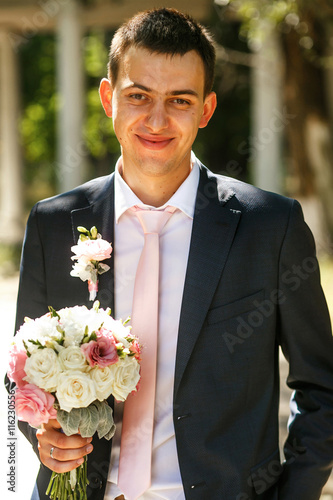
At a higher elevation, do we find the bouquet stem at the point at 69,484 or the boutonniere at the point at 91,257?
the boutonniere at the point at 91,257

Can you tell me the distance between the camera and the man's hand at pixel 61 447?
6.89 feet

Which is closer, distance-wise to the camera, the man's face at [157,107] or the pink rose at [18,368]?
the pink rose at [18,368]

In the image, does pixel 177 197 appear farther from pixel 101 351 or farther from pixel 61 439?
pixel 61 439

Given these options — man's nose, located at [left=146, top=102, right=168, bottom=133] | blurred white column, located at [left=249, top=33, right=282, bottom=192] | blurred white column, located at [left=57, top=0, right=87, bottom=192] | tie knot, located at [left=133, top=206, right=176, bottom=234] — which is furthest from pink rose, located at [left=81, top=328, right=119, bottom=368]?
blurred white column, located at [left=57, top=0, right=87, bottom=192]

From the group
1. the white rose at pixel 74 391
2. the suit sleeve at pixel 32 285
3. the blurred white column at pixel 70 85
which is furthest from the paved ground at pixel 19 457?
the blurred white column at pixel 70 85

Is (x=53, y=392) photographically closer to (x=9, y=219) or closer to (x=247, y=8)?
(x=247, y=8)

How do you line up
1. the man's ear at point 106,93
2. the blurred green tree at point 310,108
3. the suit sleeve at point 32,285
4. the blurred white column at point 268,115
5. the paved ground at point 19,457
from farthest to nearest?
the blurred white column at point 268,115, the blurred green tree at point 310,108, the paved ground at point 19,457, the man's ear at point 106,93, the suit sleeve at point 32,285

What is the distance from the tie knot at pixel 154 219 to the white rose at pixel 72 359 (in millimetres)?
559

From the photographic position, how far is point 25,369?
2.06 meters

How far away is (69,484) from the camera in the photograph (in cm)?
221

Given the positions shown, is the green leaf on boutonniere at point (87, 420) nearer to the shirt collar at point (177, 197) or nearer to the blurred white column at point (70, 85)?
the shirt collar at point (177, 197)

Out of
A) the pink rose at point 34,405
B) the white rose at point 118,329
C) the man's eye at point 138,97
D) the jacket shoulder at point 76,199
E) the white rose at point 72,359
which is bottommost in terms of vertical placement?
the pink rose at point 34,405

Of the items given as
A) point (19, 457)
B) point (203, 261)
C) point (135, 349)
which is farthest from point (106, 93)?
point (19, 457)

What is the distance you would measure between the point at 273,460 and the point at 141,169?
1.13 metres
